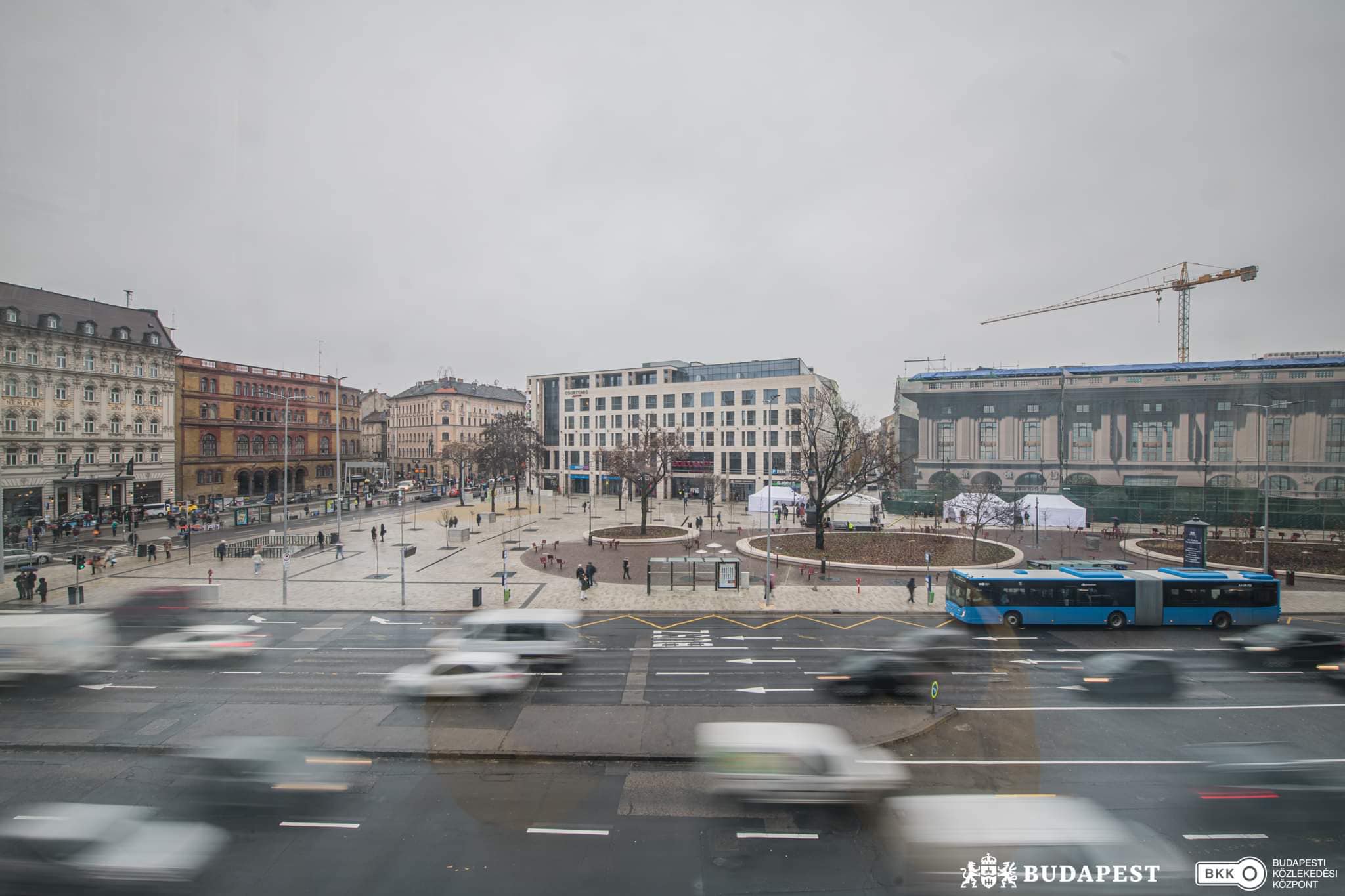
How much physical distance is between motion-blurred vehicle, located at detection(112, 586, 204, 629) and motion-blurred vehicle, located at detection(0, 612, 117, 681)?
540cm

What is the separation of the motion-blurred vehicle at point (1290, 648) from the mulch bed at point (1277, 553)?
19553 mm

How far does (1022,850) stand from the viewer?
7934 millimetres

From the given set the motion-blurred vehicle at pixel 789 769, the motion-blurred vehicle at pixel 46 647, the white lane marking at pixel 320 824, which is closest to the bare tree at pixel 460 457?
the motion-blurred vehicle at pixel 46 647

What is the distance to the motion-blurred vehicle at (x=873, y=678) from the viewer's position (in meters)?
16.7

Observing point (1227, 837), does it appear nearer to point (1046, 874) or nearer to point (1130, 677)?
point (1046, 874)

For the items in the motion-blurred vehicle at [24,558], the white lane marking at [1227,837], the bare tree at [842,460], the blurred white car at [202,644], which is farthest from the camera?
the bare tree at [842,460]

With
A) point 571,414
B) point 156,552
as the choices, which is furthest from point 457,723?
point 571,414

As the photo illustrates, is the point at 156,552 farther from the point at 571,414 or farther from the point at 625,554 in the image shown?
the point at 571,414

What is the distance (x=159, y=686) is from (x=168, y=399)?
6053 cm

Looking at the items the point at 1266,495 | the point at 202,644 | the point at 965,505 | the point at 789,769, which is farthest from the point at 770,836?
the point at 965,505

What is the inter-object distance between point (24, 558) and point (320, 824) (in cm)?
4061

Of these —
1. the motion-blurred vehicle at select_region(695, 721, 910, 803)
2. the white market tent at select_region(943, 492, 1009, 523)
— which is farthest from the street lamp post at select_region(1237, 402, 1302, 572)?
the motion-blurred vehicle at select_region(695, 721, 910, 803)

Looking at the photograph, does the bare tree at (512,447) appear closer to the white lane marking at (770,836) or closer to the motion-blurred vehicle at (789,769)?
the motion-blurred vehicle at (789,769)

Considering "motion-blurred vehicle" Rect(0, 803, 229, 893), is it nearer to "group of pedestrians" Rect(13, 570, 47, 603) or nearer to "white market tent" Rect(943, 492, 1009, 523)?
"group of pedestrians" Rect(13, 570, 47, 603)
